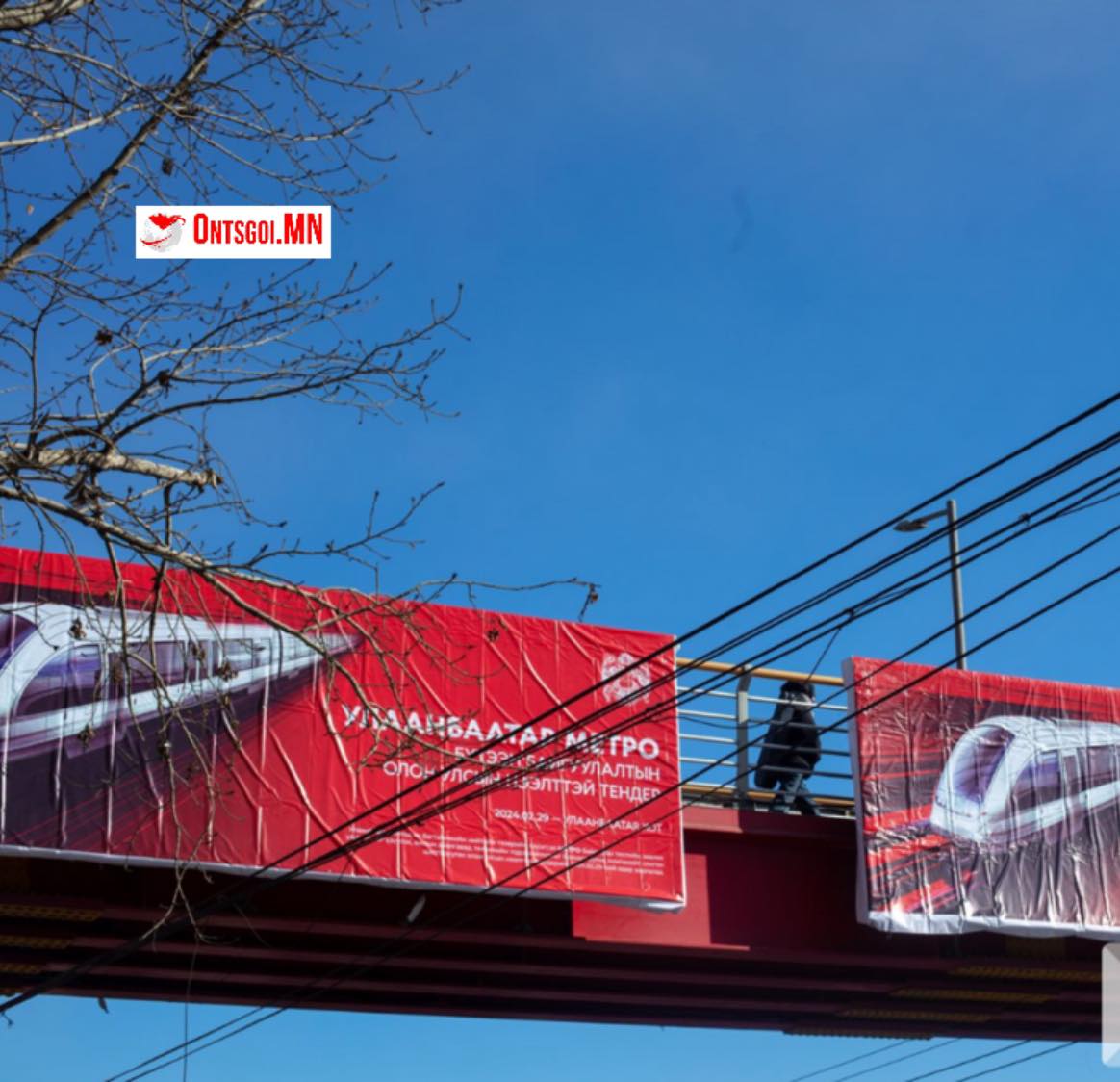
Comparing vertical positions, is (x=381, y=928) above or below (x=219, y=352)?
below

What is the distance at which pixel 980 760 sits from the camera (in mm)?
21359

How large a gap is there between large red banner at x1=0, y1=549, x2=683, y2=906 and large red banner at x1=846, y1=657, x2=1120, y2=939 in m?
2.42

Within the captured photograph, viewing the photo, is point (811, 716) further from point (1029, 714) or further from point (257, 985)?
point (257, 985)

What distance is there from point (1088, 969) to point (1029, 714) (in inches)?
122

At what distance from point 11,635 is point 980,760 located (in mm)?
11031

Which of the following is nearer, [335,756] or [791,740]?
[335,756]

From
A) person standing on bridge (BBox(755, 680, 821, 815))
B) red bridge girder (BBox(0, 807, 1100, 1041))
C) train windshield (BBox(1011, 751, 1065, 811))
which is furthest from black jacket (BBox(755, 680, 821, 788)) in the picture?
train windshield (BBox(1011, 751, 1065, 811))

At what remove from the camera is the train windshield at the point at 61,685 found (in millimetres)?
17219

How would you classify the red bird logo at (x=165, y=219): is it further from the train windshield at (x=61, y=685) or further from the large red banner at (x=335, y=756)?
the train windshield at (x=61, y=685)

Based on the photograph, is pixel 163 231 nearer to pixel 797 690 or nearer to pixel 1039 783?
pixel 797 690

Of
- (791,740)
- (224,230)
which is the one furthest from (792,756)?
(224,230)

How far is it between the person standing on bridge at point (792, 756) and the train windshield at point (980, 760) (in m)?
→ 1.76

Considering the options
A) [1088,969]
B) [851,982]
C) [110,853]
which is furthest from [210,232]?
[1088,969]

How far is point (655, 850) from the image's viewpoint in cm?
1919
